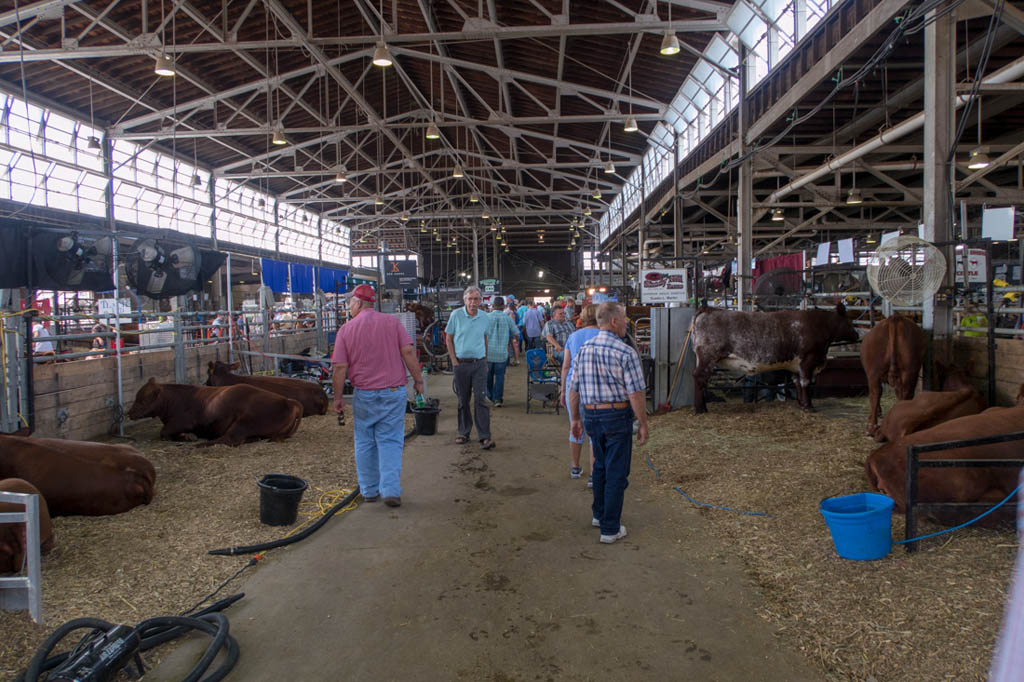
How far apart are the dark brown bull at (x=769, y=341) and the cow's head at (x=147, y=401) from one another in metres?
7.65

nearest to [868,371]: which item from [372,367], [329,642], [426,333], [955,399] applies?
[955,399]

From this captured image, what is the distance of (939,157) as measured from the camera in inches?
275

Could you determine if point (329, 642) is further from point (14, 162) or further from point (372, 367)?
point (14, 162)

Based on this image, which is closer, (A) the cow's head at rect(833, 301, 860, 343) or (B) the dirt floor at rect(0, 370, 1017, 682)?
(B) the dirt floor at rect(0, 370, 1017, 682)

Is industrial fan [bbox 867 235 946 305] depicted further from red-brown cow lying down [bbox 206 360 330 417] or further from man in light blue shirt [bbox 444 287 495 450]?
red-brown cow lying down [bbox 206 360 330 417]

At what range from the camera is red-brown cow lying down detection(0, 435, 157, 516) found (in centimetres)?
492

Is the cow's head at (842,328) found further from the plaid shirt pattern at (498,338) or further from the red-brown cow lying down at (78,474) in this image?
the red-brown cow lying down at (78,474)

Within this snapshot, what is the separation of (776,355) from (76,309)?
54.7 ft

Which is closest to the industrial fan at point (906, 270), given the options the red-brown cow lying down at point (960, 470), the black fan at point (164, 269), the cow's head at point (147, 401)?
the red-brown cow lying down at point (960, 470)

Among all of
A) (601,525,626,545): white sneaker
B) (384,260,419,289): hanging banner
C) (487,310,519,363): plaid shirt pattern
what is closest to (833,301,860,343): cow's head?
(487,310,519,363): plaid shirt pattern

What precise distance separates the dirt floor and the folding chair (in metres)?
3.01

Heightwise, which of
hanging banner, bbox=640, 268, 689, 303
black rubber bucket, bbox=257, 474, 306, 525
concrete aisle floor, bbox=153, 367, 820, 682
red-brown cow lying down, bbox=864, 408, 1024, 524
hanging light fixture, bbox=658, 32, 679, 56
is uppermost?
hanging light fixture, bbox=658, 32, 679, 56

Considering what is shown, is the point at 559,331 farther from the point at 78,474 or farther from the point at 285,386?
the point at 78,474

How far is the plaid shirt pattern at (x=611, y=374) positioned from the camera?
4.46m
